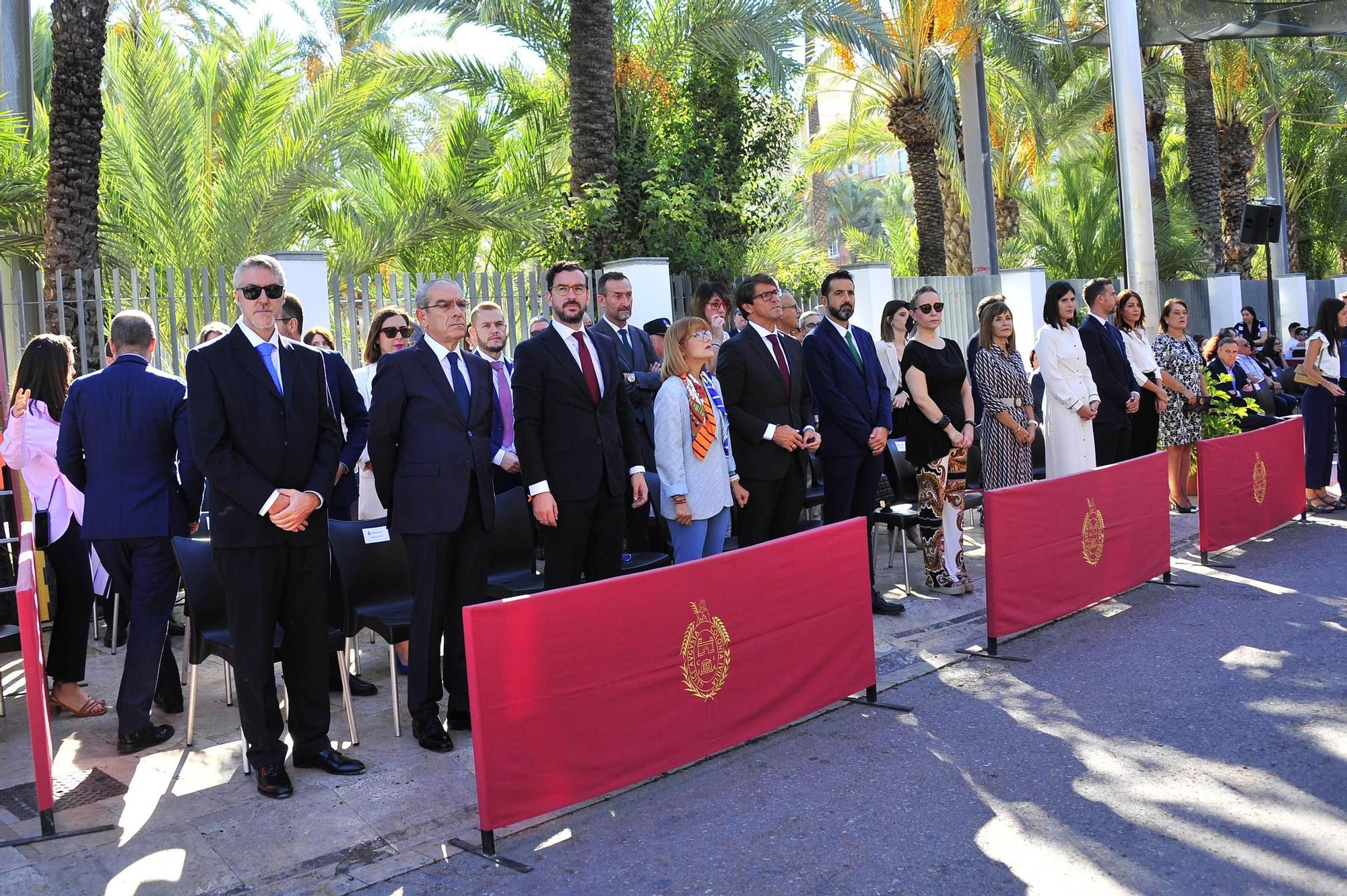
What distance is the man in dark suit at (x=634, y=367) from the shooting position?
7895 millimetres

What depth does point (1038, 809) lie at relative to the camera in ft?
15.0

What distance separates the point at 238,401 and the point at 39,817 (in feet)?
5.94

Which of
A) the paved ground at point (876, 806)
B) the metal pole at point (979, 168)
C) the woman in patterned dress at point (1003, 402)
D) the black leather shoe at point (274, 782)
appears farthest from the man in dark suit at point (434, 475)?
the metal pole at point (979, 168)

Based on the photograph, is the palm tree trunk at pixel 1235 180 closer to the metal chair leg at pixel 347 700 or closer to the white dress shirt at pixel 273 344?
the metal chair leg at pixel 347 700

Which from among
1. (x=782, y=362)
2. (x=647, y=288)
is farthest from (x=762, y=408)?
(x=647, y=288)

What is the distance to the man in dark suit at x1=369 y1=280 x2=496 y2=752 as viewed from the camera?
5504 mm

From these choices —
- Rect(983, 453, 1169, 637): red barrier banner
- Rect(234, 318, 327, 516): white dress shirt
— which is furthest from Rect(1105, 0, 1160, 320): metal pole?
Rect(234, 318, 327, 516): white dress shirt

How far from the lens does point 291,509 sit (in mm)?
5004

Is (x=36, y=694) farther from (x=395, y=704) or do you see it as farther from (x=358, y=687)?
(x=358, y=687)

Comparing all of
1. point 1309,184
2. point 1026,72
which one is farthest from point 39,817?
point 1309,184

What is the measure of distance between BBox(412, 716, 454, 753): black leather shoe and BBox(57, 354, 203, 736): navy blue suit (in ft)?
4.46

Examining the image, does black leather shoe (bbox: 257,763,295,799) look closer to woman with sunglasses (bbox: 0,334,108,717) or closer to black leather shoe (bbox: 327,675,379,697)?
black leather shoe (bbox: 327,675,379,697)

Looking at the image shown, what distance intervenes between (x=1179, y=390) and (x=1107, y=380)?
1.21m

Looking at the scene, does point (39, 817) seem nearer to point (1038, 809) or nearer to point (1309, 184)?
point (1038, 809)
